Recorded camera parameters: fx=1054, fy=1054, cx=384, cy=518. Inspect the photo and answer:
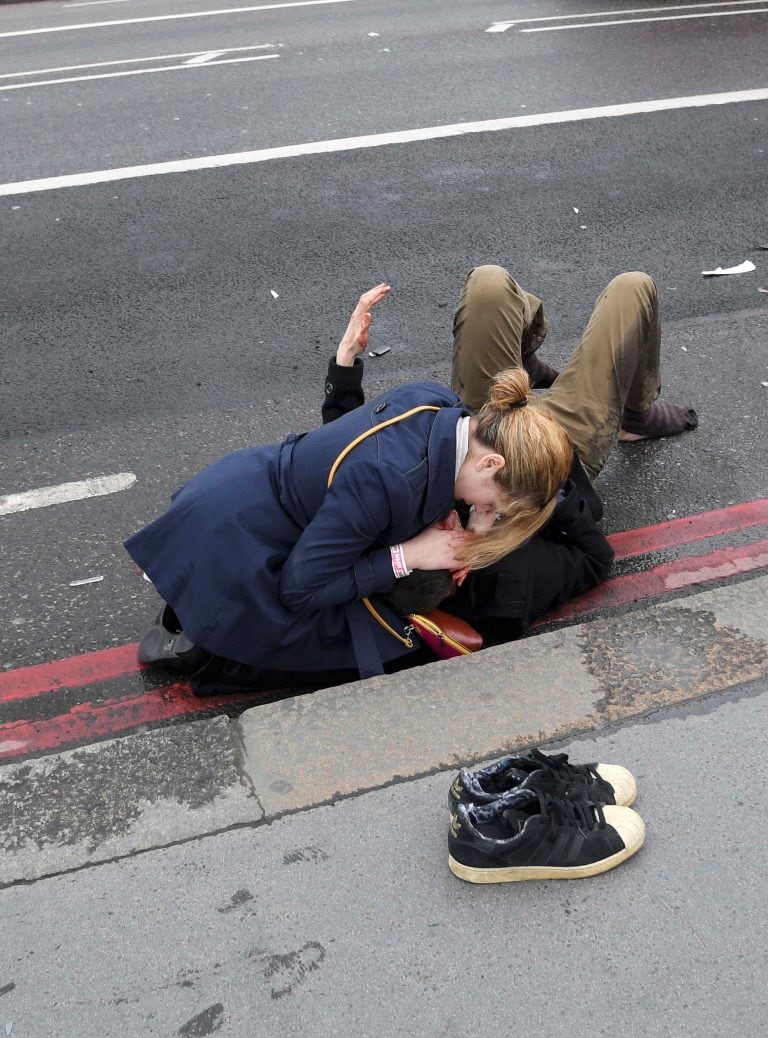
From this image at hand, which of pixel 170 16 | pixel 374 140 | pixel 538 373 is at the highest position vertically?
pixel 170 16

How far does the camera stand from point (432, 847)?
2627mm

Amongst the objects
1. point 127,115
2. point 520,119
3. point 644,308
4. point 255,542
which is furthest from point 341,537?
point 127,115

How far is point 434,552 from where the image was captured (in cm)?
304

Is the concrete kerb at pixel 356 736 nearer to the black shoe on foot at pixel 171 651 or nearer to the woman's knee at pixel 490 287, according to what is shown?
the black shoe on foot at pixel 171 651

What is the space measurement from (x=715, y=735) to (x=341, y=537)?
1.17 metres

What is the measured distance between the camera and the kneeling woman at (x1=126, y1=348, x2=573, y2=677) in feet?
9.44

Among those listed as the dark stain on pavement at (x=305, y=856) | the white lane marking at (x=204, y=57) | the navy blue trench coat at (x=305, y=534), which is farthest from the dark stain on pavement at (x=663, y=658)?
the white lane marking at (x=204, y=57)

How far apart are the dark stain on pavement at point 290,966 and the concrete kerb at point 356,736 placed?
0.40 m

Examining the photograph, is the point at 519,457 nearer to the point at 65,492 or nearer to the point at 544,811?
the point at 544,811

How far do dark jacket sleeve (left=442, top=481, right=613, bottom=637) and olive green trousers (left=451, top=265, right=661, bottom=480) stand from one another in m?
0.41

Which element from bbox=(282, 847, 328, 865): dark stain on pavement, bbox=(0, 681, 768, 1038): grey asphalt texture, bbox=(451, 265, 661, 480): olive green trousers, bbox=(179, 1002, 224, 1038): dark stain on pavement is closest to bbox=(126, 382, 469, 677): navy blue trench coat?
bbox=(0, 681, 768, 1038): grey asphalt texture

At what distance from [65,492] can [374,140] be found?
4.51 metres

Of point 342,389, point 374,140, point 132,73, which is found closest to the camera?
A: point 342,389

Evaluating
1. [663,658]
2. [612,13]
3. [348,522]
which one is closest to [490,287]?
[348,522]
